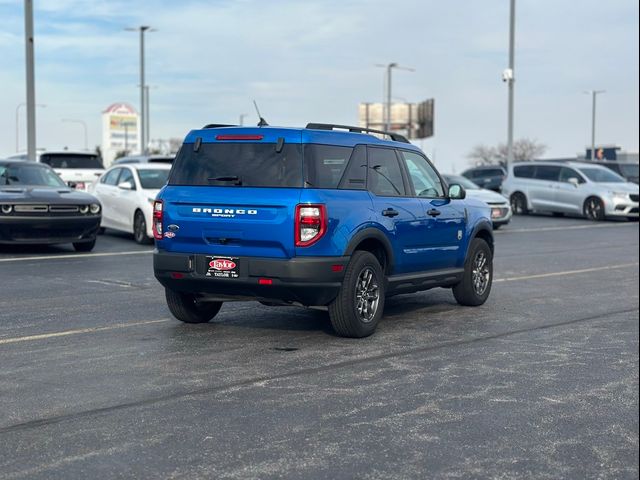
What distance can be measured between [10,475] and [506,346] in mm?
4803

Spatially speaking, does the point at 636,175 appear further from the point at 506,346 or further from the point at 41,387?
the point at 41,387

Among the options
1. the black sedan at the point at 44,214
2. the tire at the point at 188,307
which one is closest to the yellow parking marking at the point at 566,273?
the tire at the point at 188,307

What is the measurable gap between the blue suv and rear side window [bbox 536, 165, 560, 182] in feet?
72.4

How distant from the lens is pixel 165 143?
116312 millimetres

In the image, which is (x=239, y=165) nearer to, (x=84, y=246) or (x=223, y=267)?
(x=223, y=267)

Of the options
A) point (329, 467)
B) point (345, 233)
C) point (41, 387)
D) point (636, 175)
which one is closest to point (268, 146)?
point (345, 233)

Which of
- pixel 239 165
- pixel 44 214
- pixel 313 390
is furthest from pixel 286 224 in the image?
pixel 44 214

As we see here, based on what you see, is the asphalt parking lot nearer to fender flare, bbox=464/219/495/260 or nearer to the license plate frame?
the license plate frame

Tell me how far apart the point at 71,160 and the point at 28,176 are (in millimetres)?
9278

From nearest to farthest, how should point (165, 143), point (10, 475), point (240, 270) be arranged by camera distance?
point (10, 475) → point (240, 270) → point (165, 143)

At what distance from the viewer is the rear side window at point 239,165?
27.5 feet

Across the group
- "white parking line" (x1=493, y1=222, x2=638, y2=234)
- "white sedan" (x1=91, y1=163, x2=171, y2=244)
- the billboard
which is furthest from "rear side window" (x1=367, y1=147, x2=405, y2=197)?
the billboard

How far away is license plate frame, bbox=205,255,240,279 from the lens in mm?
8328

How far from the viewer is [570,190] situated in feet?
98.6
